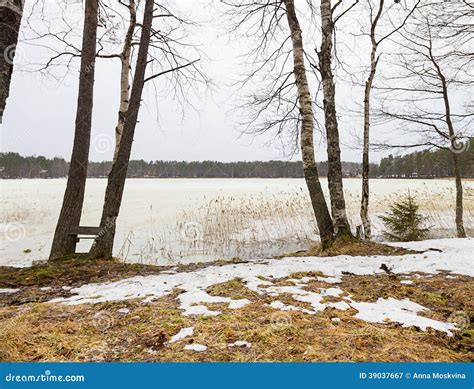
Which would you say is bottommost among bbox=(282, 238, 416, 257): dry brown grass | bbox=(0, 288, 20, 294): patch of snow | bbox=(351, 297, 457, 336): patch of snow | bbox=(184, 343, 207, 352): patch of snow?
bbox=(0, 288, 20, 294): patch of snow

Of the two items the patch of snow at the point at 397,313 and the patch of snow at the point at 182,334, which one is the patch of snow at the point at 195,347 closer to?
the patch of snow at the point at 182,334

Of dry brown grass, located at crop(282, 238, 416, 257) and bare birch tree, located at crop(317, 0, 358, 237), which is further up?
bare birch tree, located at crop(317, 0, 358, 237)

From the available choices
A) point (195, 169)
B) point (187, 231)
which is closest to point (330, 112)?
point (187, 231)

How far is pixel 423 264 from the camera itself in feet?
13.8

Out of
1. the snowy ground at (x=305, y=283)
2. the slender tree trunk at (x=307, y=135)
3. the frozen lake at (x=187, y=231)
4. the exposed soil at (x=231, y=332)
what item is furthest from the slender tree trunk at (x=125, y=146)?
the slender tree trunk at (x=307, y=135)

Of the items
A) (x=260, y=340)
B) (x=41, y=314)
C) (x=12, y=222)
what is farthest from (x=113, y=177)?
(x=12, y=222)

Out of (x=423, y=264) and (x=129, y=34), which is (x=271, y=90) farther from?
(x=423, y=264)

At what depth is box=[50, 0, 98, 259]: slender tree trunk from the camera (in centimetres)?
530

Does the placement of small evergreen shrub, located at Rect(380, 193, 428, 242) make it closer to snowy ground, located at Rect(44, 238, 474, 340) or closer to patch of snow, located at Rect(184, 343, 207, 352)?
snowy ground, located at Rect(44, 238, 474, 340)

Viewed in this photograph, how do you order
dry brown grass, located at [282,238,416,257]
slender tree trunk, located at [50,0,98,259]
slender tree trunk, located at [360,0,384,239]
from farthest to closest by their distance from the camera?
slender tree trunk, located at [360,0,384,239] < slender tree trunk, located at [50,0,98,259] < dry brown grass, located at [282,238,416,257]

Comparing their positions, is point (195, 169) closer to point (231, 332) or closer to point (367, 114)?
point (367, 114)

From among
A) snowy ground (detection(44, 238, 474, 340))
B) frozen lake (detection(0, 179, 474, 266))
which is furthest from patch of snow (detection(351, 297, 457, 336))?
frozen lake (detection(0, 179, 474, 266))

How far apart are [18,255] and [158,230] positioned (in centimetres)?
395

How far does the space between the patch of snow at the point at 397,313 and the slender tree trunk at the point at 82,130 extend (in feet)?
16.3
